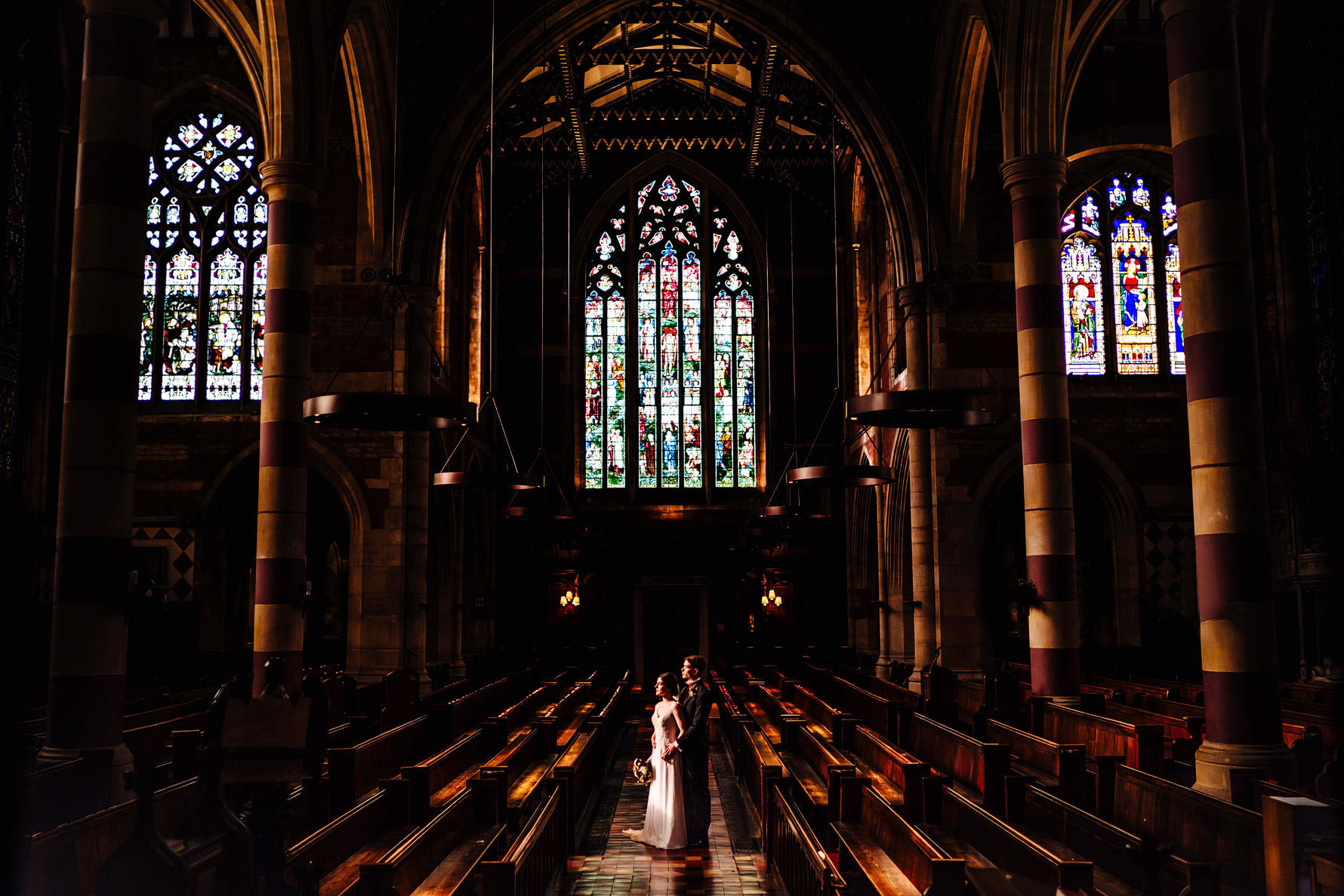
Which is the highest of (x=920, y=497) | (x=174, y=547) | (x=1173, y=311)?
(x=1173, y=311)

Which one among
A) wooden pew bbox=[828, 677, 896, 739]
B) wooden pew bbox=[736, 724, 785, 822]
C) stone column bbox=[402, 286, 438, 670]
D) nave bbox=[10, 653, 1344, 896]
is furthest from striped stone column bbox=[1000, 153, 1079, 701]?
stone column bbox=[402, 286, 438, 670]

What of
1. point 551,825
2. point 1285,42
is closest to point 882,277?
point 1285,42

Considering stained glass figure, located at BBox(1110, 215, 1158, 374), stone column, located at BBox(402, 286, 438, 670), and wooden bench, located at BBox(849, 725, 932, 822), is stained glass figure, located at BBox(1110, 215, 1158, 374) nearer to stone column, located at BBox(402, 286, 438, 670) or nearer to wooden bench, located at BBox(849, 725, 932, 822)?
stone column, located at BBox(402, 286, 438, 670)

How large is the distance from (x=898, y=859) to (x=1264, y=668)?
3071 mm

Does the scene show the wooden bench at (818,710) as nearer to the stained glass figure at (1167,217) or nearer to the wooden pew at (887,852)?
the wooden pew at (887,852)

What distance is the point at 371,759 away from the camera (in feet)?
30.5

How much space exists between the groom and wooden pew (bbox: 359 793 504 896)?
1654mm

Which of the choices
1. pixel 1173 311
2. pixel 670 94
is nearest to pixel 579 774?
pixel 1173 311

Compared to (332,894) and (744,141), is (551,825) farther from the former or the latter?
(744,141)

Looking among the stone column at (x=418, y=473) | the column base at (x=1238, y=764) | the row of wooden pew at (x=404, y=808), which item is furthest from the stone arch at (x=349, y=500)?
the column base at (x=1238, y=764)

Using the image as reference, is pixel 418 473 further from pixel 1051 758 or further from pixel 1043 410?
pixel 1051 758

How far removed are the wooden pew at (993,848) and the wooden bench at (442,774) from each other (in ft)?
10.8

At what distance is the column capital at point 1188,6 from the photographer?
8250mm

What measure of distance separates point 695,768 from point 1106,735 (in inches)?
134
